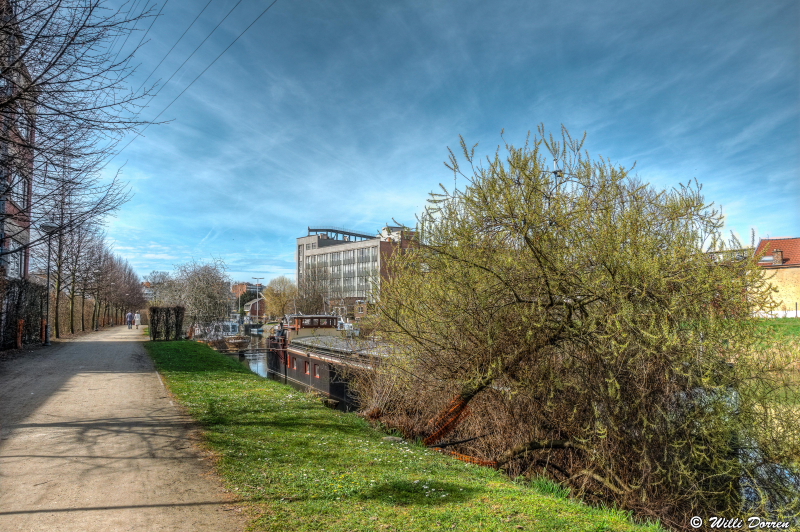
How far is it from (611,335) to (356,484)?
3.54m

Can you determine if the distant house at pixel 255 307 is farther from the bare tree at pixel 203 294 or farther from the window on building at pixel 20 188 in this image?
the window on building at pixel 20 188

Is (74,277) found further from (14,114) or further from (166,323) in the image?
(14,114)

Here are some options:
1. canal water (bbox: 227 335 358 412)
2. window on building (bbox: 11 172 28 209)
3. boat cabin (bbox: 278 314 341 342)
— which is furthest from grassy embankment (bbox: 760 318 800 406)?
boat cabin (bbox: 278 314 341 342)

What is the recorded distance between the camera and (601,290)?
6.32 m

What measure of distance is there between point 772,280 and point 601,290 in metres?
2.10

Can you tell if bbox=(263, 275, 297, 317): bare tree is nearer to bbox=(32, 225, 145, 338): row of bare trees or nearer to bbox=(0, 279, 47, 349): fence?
bbox=(32, 225, 145, 338): row of bare trees

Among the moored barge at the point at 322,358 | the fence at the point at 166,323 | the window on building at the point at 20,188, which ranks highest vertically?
the window on building at the point at 20,188

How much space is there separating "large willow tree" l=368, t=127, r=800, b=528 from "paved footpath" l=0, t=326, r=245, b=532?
12.6ft

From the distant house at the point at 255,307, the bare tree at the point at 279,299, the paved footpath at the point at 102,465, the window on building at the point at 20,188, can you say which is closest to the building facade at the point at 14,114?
the window on building at the point at 20,188

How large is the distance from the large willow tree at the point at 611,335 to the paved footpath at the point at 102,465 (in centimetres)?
383

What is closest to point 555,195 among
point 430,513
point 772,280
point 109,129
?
point 772,280

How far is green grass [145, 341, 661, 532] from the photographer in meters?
4.24

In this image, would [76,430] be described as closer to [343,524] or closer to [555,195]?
[343,524]

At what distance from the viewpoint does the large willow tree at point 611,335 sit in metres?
5.96
